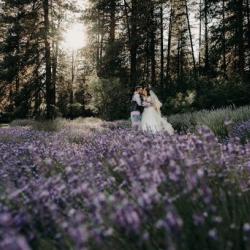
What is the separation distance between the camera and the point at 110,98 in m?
28.2

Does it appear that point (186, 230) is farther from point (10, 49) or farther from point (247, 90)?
point (10, 49)

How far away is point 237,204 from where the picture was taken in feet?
9.98

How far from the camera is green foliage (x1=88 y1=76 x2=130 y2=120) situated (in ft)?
92.0

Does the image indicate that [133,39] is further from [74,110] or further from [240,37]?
[74,110]

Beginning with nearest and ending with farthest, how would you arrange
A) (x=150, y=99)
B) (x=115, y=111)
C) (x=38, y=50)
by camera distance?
(x=150, y=99)
(x=115, y=111)
(x=38, y=50)

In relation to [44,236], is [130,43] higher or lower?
higher

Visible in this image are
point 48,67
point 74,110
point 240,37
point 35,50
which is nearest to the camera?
point 48,67

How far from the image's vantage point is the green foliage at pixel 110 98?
28.0m

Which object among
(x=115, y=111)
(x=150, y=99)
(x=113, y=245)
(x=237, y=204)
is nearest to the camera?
(x=113, y=245)

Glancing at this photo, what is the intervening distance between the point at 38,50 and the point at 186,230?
94.0 feet

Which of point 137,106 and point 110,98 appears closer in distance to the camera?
point 137,106

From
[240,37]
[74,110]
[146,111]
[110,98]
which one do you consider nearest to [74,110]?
[74,110]

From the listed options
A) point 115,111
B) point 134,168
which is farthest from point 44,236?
point 115,111

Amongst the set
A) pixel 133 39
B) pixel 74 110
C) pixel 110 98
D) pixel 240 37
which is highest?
pixel 240 37
